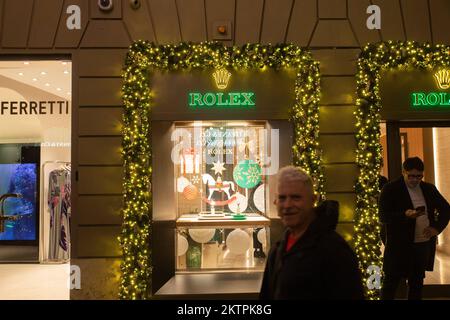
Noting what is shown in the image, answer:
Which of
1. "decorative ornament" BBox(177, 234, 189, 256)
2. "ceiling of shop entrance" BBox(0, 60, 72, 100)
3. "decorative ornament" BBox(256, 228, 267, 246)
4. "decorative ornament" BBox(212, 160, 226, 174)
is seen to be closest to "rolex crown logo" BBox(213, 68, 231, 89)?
"decorative ornament" BBox(212, 160, 226, 174)

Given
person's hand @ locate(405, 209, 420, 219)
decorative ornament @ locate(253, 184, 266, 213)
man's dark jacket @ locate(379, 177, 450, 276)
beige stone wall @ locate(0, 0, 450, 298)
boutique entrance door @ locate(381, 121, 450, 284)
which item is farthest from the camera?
decorative ornament @ locate(253, 184, 266, 213)

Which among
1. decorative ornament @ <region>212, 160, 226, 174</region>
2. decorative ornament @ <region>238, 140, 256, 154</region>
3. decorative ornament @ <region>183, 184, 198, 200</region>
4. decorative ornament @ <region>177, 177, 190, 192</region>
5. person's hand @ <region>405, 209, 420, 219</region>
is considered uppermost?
decorative ornament @ <region>238, 140, 256, 154</region>

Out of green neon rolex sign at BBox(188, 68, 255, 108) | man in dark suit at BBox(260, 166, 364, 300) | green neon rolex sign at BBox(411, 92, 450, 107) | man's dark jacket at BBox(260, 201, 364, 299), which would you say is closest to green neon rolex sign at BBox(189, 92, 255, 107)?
green neon rolex sign at BBox(188, 68, 255, 108)

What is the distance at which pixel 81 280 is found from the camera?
18.4ft

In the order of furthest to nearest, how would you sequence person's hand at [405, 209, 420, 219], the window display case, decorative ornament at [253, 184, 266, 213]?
decorative ornament at [253, 184, 266, 213], the window display case, person's hand at [405, 209, 420, 219]

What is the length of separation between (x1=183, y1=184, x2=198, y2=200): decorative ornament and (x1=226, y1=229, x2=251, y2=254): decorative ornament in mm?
829

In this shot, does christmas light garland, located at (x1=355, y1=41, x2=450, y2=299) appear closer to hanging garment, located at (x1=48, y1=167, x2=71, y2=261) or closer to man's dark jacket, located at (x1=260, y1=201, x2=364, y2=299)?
man's dark jacket, located at (x1=260, y1=201, x2=364, y2=299)

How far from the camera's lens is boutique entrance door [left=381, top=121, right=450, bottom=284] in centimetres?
606

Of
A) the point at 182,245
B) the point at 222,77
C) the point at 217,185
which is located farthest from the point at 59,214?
the point at 222,77

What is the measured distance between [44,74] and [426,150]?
20.3 ft

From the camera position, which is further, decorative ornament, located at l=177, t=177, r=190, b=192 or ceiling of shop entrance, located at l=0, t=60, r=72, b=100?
decorative ornament, located at l=177, t=177, r=190, b=192

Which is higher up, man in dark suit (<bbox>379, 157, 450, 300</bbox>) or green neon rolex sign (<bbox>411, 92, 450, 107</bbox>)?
green neon rolex sign (<bbox>411, 92, 450, 107</bbox>)
